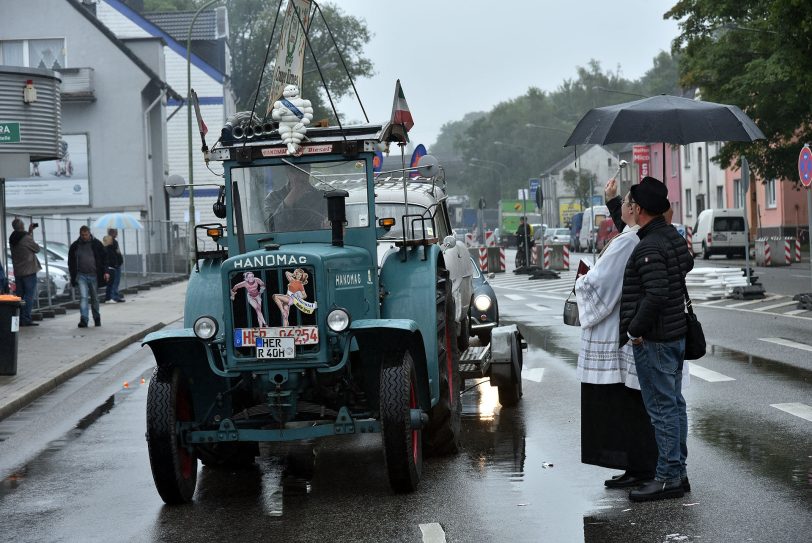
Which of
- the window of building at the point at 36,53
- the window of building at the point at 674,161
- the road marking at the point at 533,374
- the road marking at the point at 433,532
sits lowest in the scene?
the road marking at the point at 533,374

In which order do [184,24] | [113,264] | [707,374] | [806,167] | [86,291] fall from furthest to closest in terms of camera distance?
[184,24] < [113,264] < [86,291] < [806,167] < [707,374]

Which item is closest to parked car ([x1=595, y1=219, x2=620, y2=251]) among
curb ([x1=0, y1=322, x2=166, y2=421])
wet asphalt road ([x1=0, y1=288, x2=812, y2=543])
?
wet asphalt road ([x1=0, y1=288, x2=812, y2=543])

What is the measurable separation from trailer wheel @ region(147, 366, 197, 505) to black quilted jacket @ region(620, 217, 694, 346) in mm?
2814

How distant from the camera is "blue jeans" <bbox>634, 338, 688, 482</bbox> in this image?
288 inches

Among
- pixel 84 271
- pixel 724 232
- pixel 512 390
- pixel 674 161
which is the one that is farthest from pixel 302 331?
pixel 674 161

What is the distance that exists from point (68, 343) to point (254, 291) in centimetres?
1273

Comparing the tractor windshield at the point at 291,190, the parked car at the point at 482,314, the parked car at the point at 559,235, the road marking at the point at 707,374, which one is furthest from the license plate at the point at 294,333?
the parked car at the point at 559,235

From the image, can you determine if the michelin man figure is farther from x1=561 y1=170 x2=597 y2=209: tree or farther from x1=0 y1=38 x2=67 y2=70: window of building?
x1=561 y1=170 x2=597 y2=209: tree

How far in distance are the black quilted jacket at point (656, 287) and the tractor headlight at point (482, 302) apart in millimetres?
6852

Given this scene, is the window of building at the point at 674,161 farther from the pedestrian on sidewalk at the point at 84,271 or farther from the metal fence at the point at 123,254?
the pedestrian on sidewalk at the point at 84,271

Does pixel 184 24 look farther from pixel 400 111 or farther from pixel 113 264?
pixel 400 111

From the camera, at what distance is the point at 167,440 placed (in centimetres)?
762

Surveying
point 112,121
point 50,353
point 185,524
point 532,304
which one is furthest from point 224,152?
point 112,121

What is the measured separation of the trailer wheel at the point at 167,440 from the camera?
7.62m
